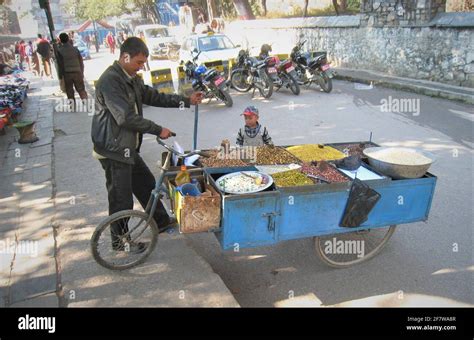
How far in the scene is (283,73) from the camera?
37.9 feet

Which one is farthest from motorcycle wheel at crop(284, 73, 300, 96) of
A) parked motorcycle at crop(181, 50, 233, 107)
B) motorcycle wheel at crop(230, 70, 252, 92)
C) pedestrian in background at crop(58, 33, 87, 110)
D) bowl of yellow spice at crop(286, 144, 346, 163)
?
bowl of yellow spice at crop(286, 144, 346, 163)

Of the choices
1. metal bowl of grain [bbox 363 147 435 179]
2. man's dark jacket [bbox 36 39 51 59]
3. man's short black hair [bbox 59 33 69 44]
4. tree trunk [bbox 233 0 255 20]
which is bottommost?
metal bowl of grain [bbox 363 147 435 179]

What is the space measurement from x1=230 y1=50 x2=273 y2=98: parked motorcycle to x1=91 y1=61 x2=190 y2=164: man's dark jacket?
8.03 m

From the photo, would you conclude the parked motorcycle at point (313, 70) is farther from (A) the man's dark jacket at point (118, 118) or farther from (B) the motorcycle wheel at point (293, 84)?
(A) the man's dark jacket at point (118, 118)

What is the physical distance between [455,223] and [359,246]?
1359 mm

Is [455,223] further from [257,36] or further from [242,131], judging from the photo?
[257,36]

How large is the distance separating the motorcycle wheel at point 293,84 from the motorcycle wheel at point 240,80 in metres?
1.38

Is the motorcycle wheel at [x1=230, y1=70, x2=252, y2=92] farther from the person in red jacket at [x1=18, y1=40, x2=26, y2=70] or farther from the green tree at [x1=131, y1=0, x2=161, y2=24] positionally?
the green tree at [x1=131, y1=0, x2=161, y2=24]

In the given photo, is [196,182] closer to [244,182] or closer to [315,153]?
[244,182]

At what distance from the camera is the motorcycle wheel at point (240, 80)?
12.4 meters

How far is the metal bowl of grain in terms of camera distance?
11.1 ft

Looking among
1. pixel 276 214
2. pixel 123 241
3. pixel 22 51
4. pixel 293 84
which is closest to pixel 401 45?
pixel 293 84

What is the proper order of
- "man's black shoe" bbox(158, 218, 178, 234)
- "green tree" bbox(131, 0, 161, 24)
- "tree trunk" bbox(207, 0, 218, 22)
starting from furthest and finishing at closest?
"green tree" bbox(131, 0, 161, 24)
"tree trunk" bbox(207, 0, 218, 22)
"man's black shoe" bbox(158, 218, 178, 234)

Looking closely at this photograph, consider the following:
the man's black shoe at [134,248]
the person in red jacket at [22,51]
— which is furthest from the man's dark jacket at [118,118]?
the person in red jacket at [22,51]
